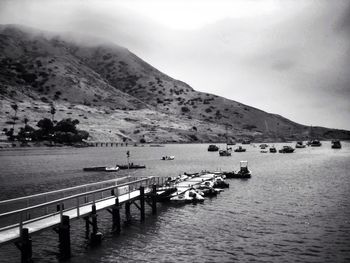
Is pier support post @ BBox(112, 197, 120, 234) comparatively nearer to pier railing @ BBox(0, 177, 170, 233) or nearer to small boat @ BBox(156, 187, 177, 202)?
pier railing @ BBox(0, 177, 170, 233)

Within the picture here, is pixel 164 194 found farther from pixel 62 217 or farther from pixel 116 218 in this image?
pixel 62 217

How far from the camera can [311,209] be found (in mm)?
49219

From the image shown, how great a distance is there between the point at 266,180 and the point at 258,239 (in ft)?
158

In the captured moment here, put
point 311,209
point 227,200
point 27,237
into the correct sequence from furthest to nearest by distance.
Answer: point 227,200
point 311,209
point 27,237

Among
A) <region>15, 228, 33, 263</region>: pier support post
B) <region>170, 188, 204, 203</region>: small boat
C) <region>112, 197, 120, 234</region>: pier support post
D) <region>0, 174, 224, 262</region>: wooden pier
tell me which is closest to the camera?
<region>15, 228, 33, 263</region>: pier support post

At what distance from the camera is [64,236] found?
29.0 metres

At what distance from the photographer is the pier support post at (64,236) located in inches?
1132

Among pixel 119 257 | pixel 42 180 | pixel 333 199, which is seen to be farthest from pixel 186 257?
pixel 42 180

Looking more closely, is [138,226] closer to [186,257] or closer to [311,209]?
[186,257]

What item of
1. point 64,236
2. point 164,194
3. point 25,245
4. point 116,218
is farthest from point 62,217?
point 164,194

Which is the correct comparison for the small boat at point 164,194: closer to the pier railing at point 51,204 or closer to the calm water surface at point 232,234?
the calm water surface at point 232,234

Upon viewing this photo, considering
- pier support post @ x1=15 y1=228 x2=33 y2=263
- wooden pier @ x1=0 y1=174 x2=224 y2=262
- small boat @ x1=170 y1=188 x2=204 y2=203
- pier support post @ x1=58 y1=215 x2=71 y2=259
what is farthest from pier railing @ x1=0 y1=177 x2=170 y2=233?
small boat @ x1=170 y1=188 x2=204 y2=203

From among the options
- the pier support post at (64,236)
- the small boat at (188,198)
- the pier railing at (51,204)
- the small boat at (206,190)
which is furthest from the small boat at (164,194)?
the pier support post at (64,236)

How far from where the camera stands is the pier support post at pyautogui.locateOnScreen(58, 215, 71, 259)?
94.3 ft
